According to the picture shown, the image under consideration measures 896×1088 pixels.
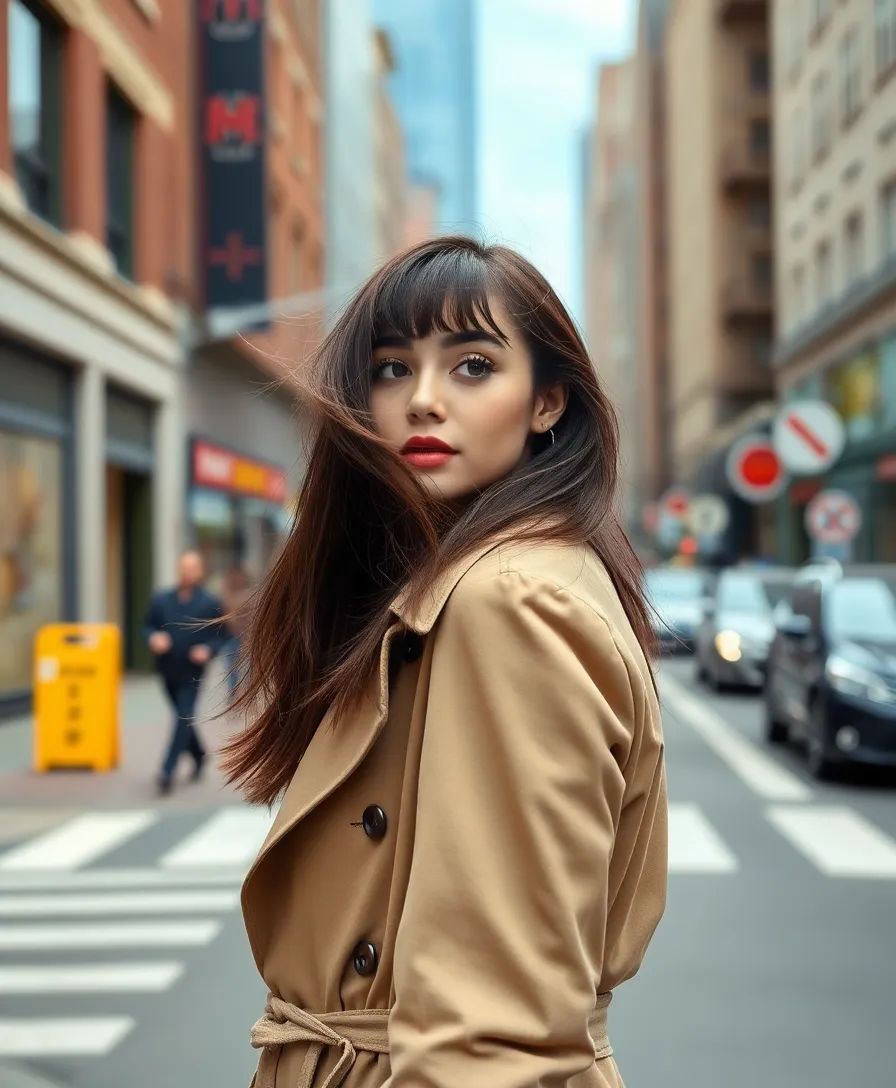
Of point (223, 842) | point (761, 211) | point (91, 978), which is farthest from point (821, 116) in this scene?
point (91, 978)

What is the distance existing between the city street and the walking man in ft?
3.70

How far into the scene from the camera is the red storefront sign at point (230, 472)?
2547 cm

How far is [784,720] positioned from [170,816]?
629 cm

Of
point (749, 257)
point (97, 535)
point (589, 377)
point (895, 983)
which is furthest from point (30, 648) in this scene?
point (749, 257)

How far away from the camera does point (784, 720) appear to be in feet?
45.4

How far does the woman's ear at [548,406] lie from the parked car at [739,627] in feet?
57.0

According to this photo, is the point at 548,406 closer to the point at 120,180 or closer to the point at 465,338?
the point at 465,338

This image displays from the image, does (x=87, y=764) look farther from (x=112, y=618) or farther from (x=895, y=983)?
(x=112, y=618)

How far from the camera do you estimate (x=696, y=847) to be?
8.73 meters

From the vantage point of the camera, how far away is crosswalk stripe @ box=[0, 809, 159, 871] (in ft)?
27.8

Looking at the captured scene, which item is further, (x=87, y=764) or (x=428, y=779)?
(x=87, y=764)

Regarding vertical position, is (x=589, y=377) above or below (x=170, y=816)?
above

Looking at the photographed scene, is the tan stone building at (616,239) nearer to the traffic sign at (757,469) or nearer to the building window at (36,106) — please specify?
the traffic sign at (757,469)

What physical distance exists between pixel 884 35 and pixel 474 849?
31.7 meters
